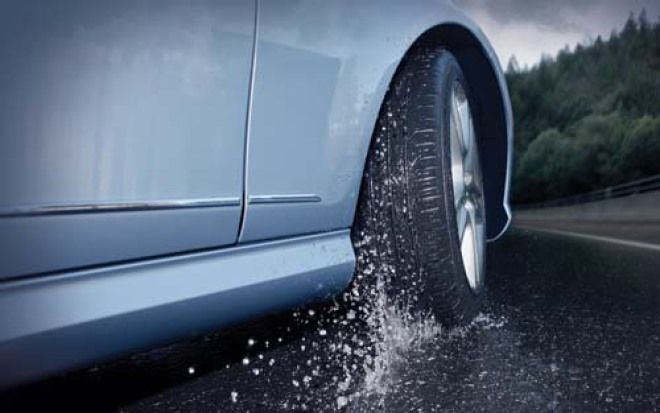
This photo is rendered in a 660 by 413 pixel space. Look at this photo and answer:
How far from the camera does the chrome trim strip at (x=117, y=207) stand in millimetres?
941

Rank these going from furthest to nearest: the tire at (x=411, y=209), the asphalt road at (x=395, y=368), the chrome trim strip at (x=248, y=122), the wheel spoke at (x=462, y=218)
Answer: the wheel spoke at (x=462, y=218), the tire at (x=411, y=209), the asphalt road at (x=395, y=368), the chrome trim strip at (x=248, y=122)

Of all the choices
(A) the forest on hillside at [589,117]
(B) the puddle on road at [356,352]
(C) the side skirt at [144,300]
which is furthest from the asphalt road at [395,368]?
(A) the forest on hillside at [589,117]

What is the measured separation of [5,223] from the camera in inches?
36.3

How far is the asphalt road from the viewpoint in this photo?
1.44 metres

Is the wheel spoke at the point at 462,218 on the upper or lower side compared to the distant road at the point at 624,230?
upper

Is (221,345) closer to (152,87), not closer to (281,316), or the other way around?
(281,316)

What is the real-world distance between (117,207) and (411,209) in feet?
3.10

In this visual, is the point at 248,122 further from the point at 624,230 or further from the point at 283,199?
the point at 624,230

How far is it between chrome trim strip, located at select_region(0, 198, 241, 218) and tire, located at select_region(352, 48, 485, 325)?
60cm

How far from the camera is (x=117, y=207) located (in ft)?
3.53

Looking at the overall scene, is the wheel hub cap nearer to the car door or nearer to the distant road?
the car door

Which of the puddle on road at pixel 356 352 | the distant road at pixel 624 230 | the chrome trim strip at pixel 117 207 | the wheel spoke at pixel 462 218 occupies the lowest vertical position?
the distant road at pixel 624 230

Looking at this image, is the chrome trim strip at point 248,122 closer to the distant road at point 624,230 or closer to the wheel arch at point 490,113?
the wheel arch at point 490,113

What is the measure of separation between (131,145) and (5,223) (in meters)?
0.24
